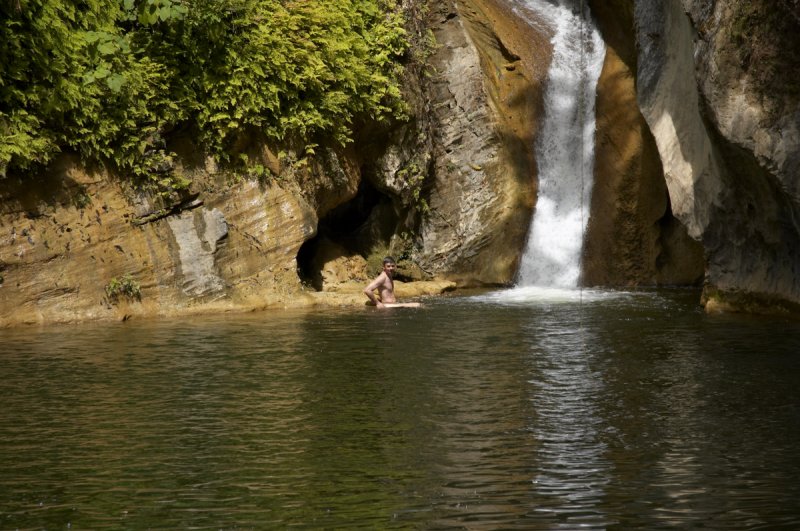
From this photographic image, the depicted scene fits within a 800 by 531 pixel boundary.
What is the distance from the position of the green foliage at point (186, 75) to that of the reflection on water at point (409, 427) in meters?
3.53

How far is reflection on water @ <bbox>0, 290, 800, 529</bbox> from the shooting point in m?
6.21

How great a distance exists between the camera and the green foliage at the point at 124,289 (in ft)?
52.1

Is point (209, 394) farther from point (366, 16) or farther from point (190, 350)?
point (366, 16)

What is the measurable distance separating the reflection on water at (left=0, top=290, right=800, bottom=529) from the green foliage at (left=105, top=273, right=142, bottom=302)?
200cm

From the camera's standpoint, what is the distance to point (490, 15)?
21.7 metres

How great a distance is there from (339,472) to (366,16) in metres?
13.7

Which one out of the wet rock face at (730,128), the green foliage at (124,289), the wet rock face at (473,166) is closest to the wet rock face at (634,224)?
the wet rock face at (473,166)

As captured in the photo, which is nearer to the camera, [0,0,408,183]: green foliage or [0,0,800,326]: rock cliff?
[0,0,800,326]: rock cliff

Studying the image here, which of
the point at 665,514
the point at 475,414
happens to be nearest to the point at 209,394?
the point at 475,414

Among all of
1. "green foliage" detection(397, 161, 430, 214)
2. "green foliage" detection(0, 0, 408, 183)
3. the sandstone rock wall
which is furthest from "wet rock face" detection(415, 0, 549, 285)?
the sandstone rock wall

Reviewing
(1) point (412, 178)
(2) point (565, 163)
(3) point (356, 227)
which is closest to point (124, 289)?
(1) point (412, 178)

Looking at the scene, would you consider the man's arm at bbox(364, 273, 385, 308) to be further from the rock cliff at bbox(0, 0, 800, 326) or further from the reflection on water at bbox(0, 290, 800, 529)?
the reflection on water at bbox(0, 290, 800, 529)

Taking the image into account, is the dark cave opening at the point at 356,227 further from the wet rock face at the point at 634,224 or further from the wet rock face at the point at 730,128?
the wet rock face at the point at 730,128

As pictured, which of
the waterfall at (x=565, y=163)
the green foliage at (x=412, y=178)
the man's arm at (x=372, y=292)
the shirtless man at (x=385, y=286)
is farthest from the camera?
the waterfall at (x=565, y=163)
